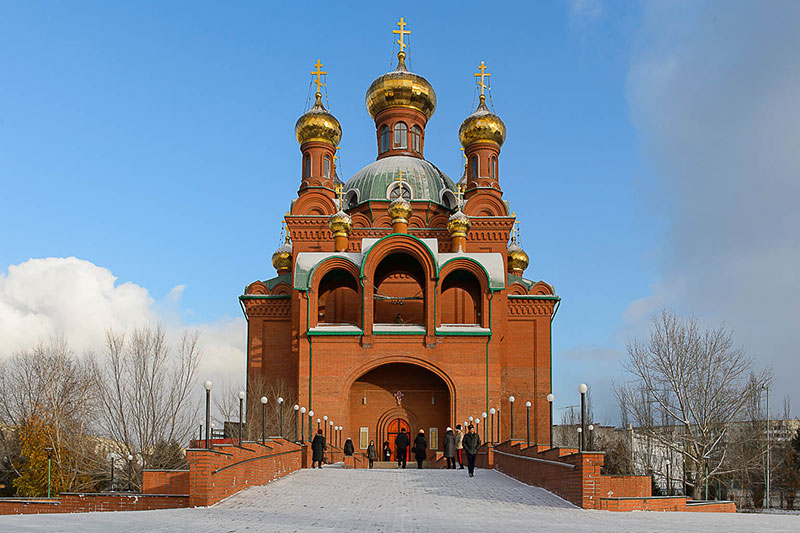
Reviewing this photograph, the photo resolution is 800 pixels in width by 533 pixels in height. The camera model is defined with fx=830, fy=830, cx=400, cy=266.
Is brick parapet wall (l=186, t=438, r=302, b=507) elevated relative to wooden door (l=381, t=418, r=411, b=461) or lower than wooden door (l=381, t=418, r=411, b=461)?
elevated

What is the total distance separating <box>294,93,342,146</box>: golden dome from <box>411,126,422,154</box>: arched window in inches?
151

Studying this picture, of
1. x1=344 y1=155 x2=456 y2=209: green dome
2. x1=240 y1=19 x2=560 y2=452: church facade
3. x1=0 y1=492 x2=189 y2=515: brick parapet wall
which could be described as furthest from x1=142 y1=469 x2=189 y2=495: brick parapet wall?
x1=344 y1=155 x2=456 y2=209: green dome

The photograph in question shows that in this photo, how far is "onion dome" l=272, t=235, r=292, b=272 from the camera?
38.3m

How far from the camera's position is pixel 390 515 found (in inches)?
408

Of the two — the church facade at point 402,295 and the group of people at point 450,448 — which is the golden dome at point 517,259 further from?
the group of people at point 450,448

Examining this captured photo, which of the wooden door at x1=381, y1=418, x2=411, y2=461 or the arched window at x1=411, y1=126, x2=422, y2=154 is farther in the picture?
the arched window at x1=411, y1=126, x2=422, y2=154

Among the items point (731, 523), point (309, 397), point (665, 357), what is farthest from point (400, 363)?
point (731, 523)

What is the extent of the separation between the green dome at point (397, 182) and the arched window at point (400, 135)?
0.84m

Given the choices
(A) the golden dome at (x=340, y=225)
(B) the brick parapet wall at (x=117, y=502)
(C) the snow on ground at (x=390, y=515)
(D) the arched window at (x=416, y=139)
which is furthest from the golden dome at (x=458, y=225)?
(B) the brick parapet wall at (x=117, y=502)

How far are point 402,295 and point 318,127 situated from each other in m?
8.33

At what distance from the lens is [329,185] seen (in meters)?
36.2

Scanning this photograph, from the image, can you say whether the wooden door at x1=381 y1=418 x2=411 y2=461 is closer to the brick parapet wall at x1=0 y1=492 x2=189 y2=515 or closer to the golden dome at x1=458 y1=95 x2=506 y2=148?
the golden dome at x1=458 y1=95 x2=506 y2=148

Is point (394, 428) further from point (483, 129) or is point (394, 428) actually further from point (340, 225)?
point (483, 129)

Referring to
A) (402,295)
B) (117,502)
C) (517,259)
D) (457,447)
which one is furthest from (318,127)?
(117,502)
